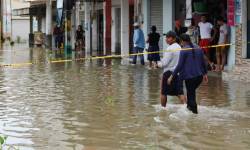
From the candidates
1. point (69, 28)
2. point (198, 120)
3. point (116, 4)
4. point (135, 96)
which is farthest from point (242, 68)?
point (69, 28)

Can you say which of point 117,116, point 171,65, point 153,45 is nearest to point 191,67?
point 171,65

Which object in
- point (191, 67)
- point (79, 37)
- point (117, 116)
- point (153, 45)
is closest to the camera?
point (191, 67)

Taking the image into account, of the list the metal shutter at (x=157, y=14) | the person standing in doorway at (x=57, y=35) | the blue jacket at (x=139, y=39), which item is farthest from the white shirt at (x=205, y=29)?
the person standing in doorway at (x=57, y=35)

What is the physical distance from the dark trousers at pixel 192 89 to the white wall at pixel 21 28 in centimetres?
6548

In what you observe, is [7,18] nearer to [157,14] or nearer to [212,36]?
[157,14]

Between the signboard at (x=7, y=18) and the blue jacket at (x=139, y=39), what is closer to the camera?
the blue jacket at (x=139, y=39)

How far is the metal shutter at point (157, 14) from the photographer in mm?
24883

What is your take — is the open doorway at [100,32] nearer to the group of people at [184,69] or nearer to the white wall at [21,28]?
the group of people at [184,69]

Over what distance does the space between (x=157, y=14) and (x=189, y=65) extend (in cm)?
1494

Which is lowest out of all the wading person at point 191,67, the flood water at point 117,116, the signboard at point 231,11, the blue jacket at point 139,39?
the flood water at point 117,116

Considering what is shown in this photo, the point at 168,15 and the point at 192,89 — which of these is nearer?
the point at 192,89

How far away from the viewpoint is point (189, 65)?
412 inches

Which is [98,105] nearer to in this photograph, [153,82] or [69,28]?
[153,82]

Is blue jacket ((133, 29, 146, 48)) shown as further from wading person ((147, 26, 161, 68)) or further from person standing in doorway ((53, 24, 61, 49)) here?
person standing in doorway ((53, 24, 61, 49))
